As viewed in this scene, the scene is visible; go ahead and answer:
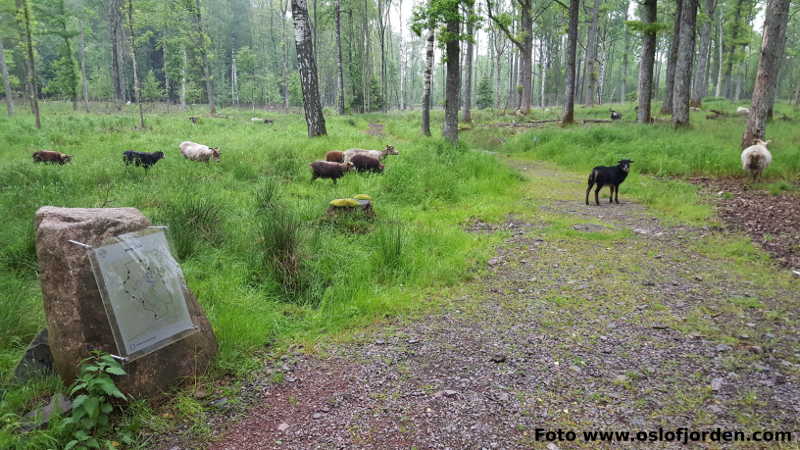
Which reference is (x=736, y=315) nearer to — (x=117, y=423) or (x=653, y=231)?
(x=653, y=231)

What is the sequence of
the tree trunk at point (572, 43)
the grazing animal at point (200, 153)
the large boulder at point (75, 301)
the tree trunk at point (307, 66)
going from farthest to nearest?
the tree trunk at point (572, 43)
the tree trunk at point (307, 66)
the grazing animal at point (200, 153)
the large boulder at point (75, 301)

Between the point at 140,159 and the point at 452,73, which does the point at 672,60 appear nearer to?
the point at 452,73

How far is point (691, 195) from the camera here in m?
8.62

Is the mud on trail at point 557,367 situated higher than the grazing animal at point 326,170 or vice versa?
the grazing animal at point 326,170

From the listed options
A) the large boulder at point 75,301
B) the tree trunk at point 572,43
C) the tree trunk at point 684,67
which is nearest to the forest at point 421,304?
the large boulder at point 75,301

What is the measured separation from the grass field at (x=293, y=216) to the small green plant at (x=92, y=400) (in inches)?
5.5

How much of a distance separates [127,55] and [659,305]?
66.5 meters

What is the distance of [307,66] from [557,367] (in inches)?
536

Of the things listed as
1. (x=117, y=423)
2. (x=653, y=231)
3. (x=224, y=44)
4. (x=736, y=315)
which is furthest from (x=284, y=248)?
(x=224, y=44)

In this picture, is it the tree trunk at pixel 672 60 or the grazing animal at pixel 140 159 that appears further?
the tree trunk at pixel 672 60

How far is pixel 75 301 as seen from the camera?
2650 mm

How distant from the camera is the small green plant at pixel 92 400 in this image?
236 cm

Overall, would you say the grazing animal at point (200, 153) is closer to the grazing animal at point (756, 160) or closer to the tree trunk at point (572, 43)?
the grazing animal at point (756, 160)

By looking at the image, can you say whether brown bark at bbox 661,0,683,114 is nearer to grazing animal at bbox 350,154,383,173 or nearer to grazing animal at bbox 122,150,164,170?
grazing animal at bbox 350,154,383,173
